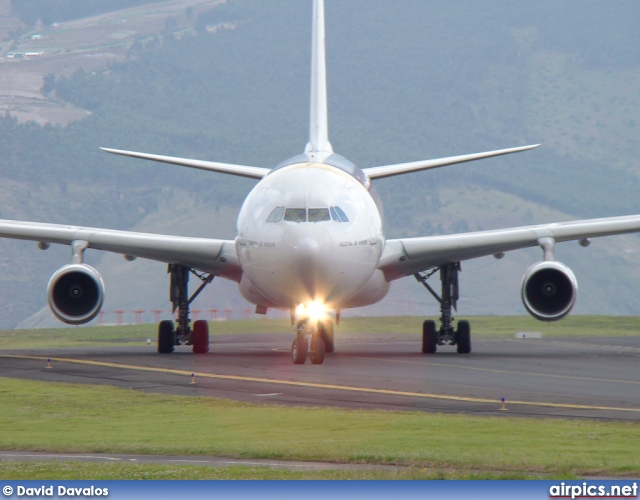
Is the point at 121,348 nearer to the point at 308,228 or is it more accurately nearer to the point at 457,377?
the point at 308,228

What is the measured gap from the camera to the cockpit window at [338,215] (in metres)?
26.3

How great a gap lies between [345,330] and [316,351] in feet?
71.9

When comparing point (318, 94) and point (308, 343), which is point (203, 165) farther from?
point (308, 343)

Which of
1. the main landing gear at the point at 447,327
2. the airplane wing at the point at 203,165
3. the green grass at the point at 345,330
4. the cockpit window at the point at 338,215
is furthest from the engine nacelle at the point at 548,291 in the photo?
the green grass at the point at 345,330

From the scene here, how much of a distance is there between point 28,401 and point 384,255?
451 inches

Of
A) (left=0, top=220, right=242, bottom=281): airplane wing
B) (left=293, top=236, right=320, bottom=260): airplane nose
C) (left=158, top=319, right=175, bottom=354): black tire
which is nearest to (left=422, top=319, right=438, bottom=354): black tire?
(left=0, top=220, right=242, bottom=281): airplane wing

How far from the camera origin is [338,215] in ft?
86.8

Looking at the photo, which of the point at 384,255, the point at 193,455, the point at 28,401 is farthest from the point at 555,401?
the point at 384,255

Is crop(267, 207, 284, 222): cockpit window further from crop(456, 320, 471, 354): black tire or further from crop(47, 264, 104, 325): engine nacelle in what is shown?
crop(456, 320, 471, 354): black tire

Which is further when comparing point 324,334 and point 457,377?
point 324,334

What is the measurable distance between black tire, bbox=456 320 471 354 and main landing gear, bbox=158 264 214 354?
253 inches

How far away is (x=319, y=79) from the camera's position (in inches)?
1353

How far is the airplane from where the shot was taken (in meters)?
26.1

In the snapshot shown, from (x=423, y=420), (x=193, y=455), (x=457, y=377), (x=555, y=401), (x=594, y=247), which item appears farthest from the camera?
(x=594, y=247)
